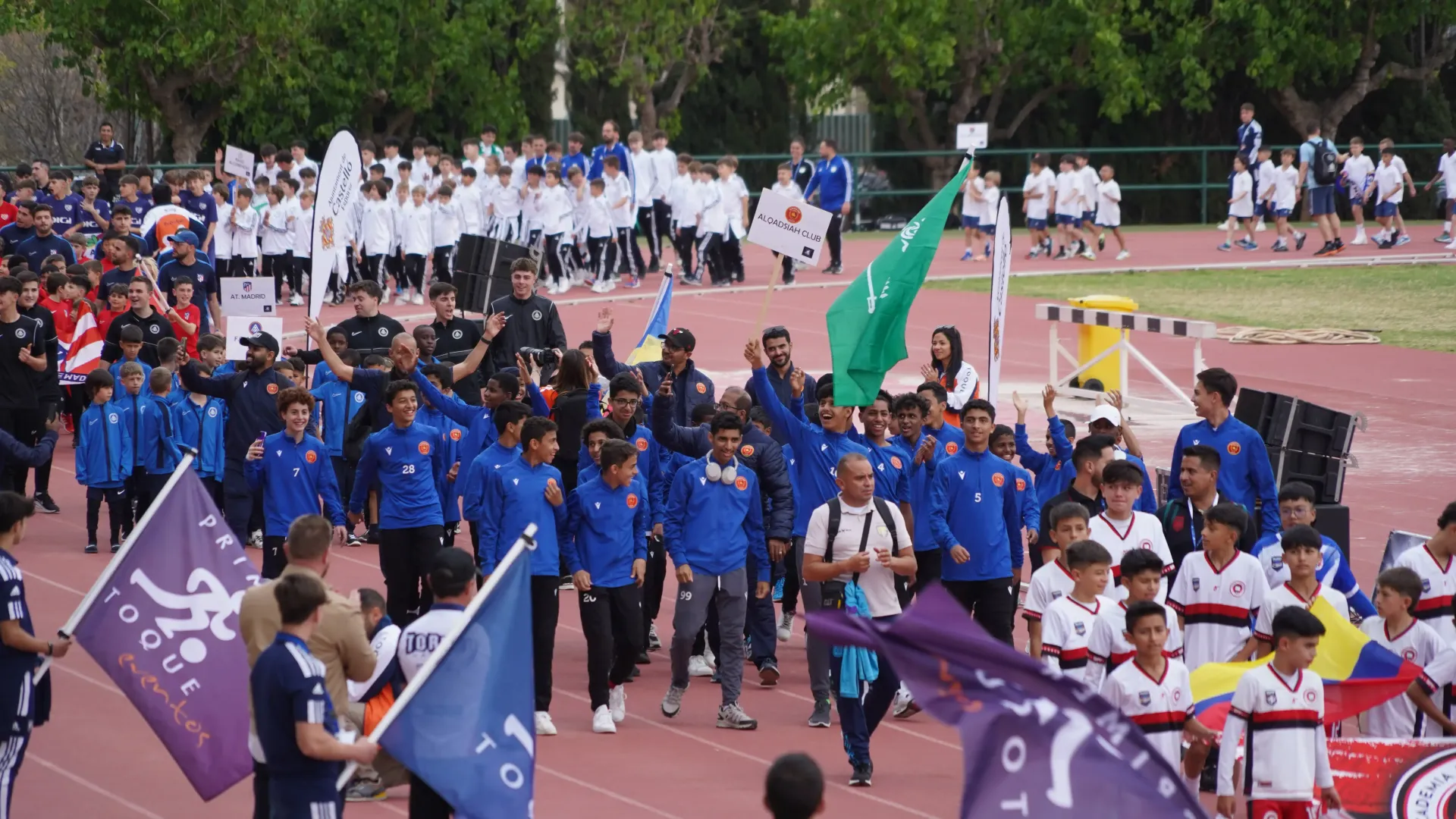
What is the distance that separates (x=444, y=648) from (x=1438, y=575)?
5.21 meters

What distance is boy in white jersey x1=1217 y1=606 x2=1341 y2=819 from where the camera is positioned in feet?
25.8

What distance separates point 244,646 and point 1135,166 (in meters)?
35.6

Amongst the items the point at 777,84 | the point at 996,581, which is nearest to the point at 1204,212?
the point at 777,84

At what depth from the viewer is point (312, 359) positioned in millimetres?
15242

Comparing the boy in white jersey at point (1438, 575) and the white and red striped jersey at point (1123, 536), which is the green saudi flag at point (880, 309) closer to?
the white and red striped jersey at point (1123, 536)

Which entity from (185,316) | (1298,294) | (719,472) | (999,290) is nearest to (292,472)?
(719,472)

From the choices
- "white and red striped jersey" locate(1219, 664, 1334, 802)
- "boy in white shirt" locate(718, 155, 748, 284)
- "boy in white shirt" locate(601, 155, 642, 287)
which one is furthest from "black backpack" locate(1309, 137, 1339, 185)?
"white and red striped jersey" locate(1219, 664, 1334, 802)

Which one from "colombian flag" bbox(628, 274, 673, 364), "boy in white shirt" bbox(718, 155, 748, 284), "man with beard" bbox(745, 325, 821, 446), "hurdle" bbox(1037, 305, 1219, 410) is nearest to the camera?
"man with beard" bbox(745, 325, 821, 446)

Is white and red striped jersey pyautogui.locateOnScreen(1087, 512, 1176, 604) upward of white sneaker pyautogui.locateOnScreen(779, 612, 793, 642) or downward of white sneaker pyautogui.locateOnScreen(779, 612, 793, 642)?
upward

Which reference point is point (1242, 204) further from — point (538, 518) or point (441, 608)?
point (441, 608)

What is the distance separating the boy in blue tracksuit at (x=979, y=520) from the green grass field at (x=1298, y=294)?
571 inches

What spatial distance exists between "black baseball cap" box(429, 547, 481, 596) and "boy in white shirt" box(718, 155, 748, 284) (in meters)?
19.9

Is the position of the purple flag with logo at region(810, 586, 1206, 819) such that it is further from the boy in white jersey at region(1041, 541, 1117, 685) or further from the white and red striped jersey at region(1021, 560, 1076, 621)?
the white and red striped jersey at region(1021, 560, 1076, 621)

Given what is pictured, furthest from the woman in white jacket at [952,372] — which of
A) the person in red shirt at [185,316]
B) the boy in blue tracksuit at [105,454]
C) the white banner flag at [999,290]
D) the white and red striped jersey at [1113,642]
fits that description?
the person in red shirt at [185,316]
